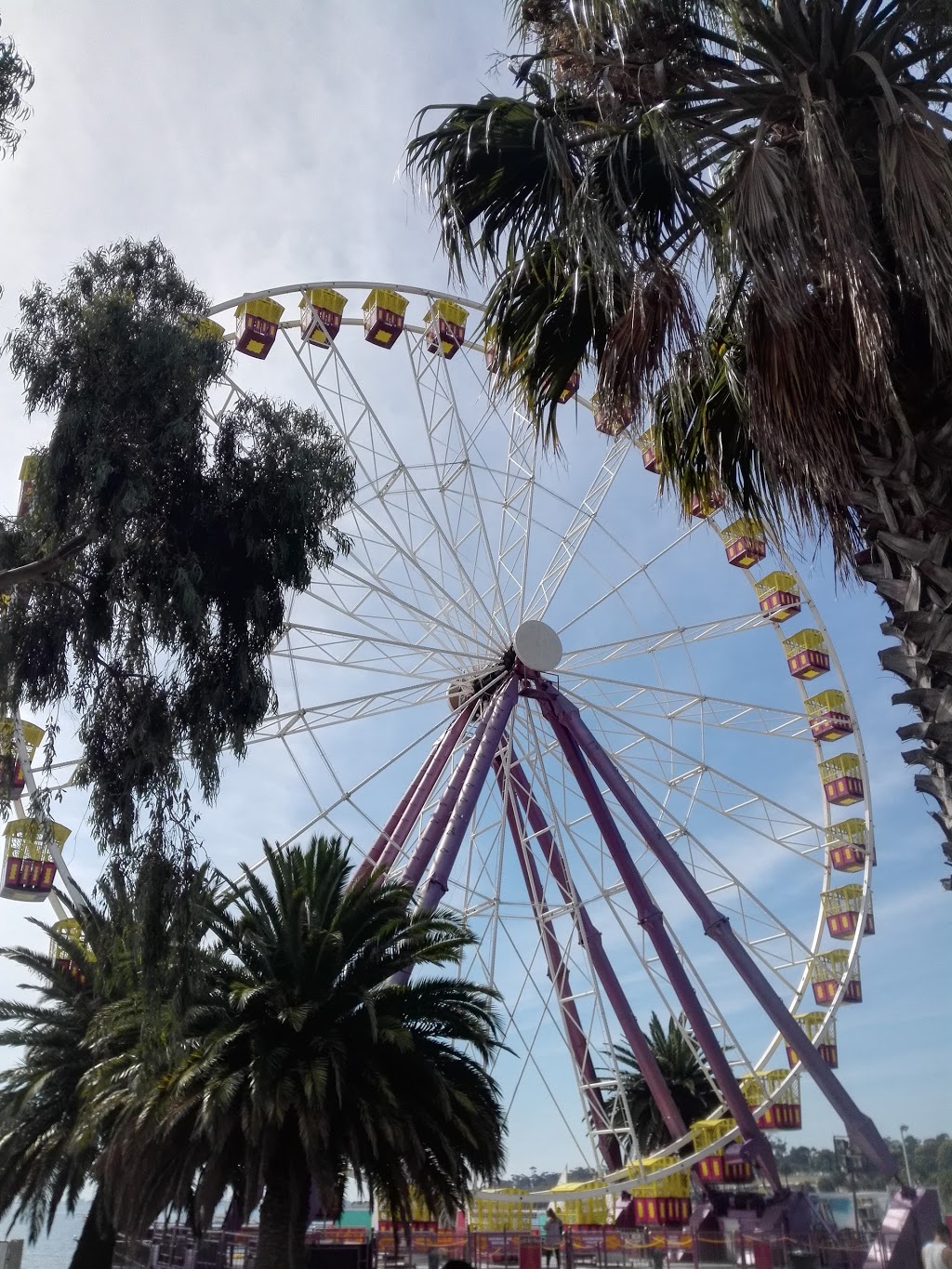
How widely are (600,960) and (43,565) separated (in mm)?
14779

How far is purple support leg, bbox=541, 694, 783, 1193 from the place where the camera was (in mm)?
20250

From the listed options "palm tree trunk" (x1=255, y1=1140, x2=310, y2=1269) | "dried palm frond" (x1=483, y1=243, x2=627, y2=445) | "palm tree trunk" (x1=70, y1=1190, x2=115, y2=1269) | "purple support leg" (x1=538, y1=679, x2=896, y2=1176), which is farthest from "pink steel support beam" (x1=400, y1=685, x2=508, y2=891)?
"dried palm frond" (x1=483, y1=243, x2=627, y2=445)

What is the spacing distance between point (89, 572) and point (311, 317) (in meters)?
12.6

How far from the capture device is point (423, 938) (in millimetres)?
15492

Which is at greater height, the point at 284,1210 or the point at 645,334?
the point at 645,334

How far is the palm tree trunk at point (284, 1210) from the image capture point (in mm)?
13311

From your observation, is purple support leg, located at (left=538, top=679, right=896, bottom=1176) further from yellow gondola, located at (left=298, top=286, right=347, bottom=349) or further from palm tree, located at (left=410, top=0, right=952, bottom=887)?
palm tree, located at (left=410, top=0, right=952, bottom=887)

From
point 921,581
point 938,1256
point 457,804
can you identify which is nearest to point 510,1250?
point 457,804

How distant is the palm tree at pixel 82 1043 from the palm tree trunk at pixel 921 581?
9.33 metres

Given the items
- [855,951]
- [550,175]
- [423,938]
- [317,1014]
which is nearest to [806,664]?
[855,951]

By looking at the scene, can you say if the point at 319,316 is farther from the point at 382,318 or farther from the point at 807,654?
the point at 807,654

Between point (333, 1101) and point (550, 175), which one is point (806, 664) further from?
point (550, 175)

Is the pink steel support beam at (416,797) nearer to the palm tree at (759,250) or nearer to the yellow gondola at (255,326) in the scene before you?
the yellow gondola at (255,326)

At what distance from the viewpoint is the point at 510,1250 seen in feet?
56.5
